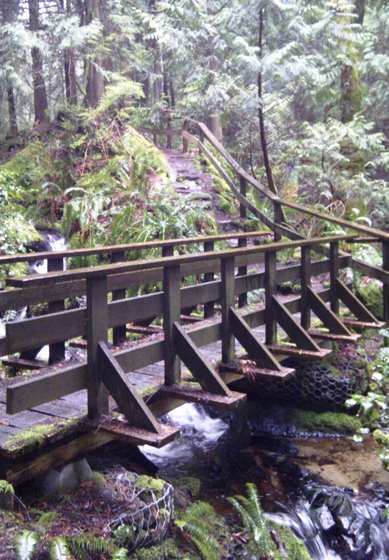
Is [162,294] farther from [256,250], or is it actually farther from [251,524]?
[251,524]

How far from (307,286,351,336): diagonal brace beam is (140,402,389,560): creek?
1.41m

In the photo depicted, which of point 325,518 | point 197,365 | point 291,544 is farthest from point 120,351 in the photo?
point 325,518

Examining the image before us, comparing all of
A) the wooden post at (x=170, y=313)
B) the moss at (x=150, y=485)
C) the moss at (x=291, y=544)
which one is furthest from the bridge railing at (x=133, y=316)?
the moss at (x=291, y=544)

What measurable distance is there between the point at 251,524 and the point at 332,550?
998mm

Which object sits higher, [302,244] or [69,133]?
[69,133]

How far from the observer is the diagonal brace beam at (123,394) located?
161 inches

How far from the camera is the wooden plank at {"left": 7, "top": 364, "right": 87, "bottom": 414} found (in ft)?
12.2

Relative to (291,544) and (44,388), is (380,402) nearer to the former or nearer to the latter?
(291,544)

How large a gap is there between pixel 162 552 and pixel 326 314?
4155 mm

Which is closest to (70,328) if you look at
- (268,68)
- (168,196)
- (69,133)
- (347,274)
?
(347,274)

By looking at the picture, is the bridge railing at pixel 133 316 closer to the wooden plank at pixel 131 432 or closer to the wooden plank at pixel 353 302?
the wooden plank at pixel 131 432

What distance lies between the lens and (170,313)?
4.89 meters

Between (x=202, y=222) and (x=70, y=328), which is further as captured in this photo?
(x=202, y=222)

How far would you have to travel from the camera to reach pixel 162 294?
4.89 m
